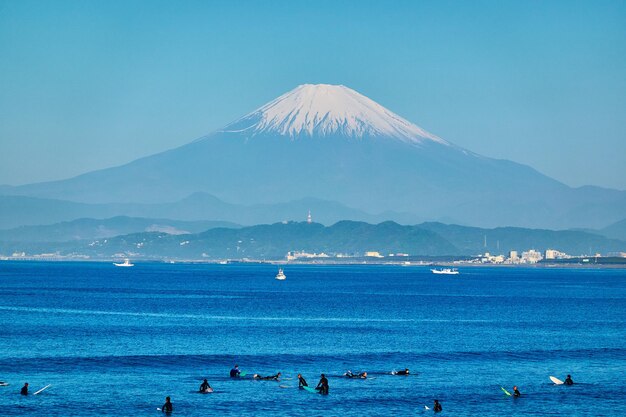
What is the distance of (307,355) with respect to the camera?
71.0 meters

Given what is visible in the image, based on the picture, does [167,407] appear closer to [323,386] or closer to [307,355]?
[323,386]

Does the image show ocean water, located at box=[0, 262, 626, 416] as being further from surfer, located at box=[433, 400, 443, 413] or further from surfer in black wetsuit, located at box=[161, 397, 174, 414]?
surfer, located at box=[433, 400, 443, 413]

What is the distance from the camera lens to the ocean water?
5362cm

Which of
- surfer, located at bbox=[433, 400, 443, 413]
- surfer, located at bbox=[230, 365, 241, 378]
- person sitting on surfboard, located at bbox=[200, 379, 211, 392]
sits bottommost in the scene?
surfer, located at bbox=[433, 400, 443, 413]

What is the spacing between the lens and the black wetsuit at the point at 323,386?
2226 inches

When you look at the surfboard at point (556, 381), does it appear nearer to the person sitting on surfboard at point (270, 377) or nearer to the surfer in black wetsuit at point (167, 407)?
the person sitting on surfboard at point (270, 377)

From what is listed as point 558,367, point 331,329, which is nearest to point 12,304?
point 331,329

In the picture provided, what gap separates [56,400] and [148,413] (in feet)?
18.5

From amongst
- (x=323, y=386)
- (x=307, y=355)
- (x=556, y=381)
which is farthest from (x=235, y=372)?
(x=556, y=381)

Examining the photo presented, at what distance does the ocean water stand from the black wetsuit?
426mm

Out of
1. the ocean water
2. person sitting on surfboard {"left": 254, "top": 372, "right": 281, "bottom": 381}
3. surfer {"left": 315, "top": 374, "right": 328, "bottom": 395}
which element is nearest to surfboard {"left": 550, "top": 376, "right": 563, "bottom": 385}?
the ocean water

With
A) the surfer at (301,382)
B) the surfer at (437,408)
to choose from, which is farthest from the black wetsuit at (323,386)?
the surfer at (437,408)

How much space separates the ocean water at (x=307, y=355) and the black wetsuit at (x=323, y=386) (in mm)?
426

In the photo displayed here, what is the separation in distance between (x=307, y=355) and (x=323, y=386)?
14.4 meters
